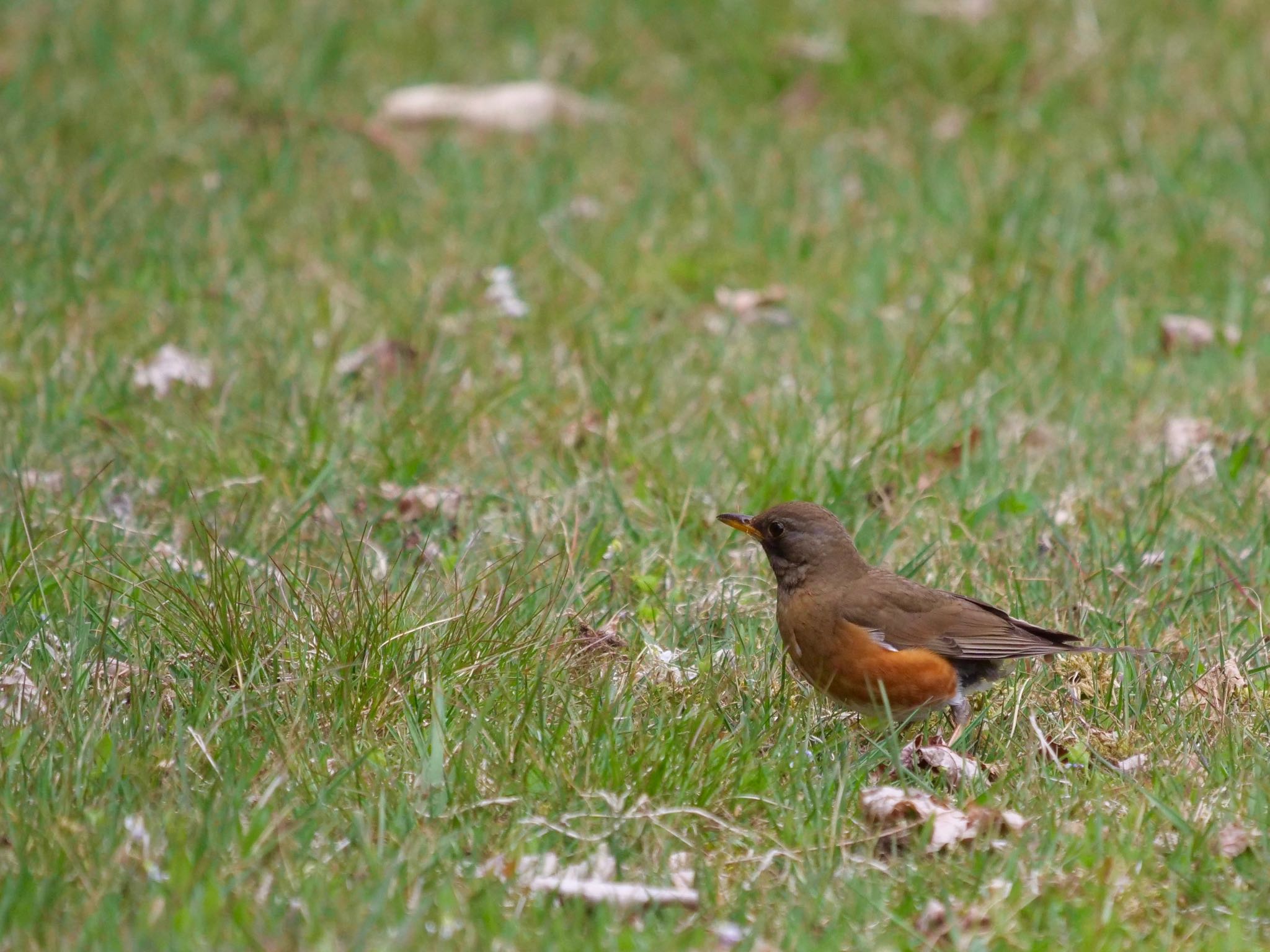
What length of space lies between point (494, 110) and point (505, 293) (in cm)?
220

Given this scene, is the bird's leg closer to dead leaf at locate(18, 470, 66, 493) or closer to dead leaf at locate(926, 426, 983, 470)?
dead leaf at locate(926, 426, 983, 470)

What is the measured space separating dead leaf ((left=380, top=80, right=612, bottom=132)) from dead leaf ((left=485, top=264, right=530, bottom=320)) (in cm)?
181

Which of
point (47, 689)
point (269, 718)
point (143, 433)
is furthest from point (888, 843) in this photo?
point (143, 433)

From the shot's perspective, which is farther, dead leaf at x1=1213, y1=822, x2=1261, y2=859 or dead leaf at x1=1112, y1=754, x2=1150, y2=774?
dead leaf at x1=1112, y1=754, x2=1150, y2=774

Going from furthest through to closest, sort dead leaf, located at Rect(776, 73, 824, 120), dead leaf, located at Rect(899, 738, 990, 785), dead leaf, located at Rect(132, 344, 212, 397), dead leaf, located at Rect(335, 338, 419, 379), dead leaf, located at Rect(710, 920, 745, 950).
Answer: dead leaf, located at Rect(776, 73, 824, 120), dead leaf, located at Rect(335, 338, 419, 379), dead leaf, located at Rect(132, 344, 212, 397), dead leaf, located at Rect(899, 738, 990, 785), dead leaf, located at Rect(710, 920, 745, 950)

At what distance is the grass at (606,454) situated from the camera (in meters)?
3.15

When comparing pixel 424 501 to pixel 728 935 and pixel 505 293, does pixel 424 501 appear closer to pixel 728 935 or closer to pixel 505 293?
pixel 505 293

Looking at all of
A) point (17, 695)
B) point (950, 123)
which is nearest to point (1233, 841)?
point (17, 695)

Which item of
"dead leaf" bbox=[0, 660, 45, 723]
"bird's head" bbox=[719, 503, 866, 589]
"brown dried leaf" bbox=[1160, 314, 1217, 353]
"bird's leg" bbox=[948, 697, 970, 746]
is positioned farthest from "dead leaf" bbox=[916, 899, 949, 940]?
"brown dried leaf" bbox=[1160, 314, 1217, 353]

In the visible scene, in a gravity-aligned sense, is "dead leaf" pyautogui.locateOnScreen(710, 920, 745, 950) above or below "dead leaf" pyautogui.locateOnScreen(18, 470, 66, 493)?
above

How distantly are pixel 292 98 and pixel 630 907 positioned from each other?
5.98m

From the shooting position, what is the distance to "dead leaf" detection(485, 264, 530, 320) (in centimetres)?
627

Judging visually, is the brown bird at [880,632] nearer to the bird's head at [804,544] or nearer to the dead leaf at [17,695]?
the bird's head at [804,544]

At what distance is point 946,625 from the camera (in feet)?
13.0
